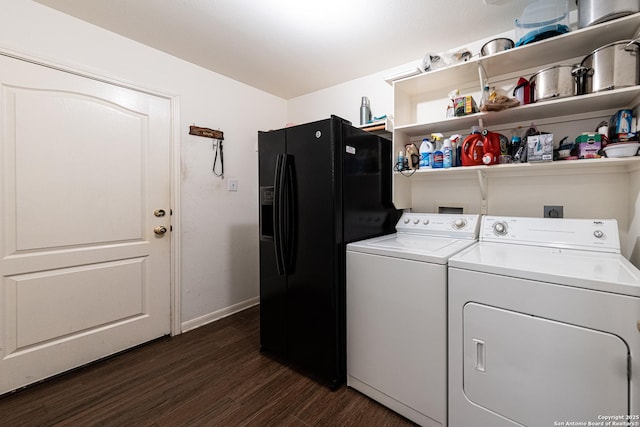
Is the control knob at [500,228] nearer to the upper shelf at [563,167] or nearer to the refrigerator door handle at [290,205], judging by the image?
the upper shelf at [563,167]

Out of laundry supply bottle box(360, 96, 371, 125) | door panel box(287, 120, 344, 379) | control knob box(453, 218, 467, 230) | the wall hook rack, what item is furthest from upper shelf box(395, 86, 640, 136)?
the wall hook rack

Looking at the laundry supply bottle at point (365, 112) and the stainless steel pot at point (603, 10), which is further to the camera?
the laundry supply bottle at point (365, 112)

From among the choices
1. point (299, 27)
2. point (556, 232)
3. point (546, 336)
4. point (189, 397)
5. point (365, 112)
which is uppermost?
point (299, 27)

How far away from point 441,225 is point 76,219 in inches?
98.4

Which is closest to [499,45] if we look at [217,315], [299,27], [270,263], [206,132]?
[299,27]

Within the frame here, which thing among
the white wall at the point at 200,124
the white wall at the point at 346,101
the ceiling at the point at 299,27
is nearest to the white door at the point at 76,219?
the white wall at the point at 200,124

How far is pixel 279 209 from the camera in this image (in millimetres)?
1819

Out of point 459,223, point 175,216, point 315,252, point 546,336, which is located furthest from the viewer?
point 175,216

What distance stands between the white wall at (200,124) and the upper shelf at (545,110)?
5.34 feet

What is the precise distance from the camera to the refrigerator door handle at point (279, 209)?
5.93ft

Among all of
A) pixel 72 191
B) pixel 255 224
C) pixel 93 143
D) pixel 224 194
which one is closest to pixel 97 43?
pixel 93 143

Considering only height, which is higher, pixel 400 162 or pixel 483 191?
pixel 400 162

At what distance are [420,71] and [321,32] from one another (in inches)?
30.2

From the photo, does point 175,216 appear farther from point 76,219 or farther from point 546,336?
point 546,336
